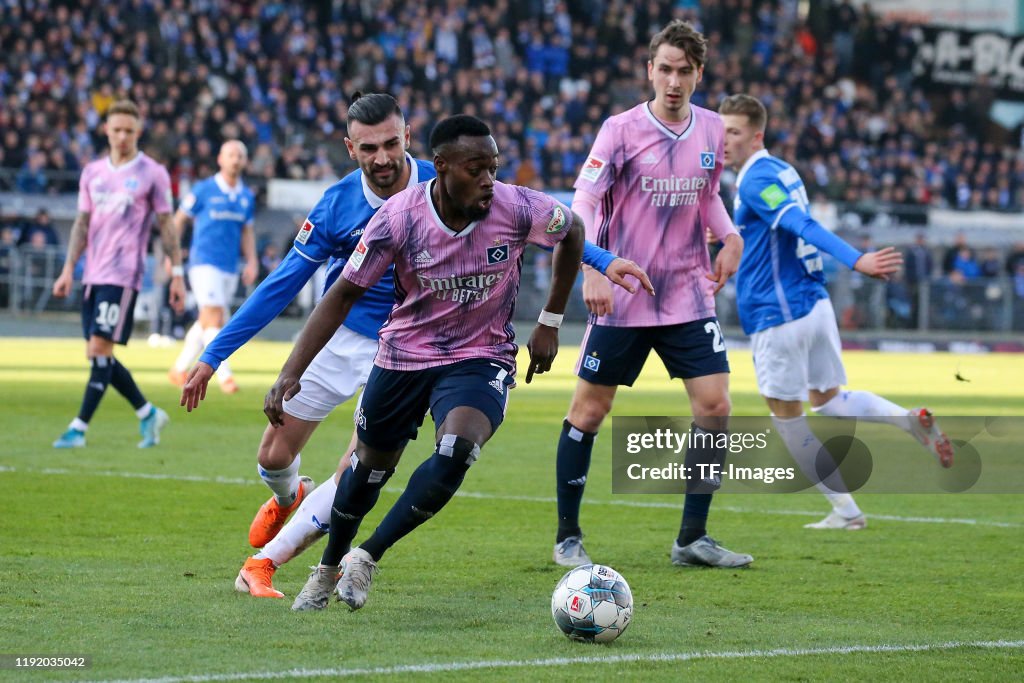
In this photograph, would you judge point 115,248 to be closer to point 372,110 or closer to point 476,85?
point 372,110

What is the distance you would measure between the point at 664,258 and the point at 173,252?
5.63 metres

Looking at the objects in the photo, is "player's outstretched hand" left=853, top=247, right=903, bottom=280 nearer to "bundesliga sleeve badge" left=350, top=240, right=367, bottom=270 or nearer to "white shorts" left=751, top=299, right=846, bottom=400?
"white shorts" left=751, top=299, right=846, bottom=400

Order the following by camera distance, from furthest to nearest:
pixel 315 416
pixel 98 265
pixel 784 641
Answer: pixel 98 265
pixel 315 416
pixel 784 641

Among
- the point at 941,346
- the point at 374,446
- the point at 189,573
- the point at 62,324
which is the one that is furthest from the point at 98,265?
the point at 941,346

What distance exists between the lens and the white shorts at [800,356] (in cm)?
838

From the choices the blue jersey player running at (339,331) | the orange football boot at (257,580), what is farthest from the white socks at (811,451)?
the orange football boot at (257,580)

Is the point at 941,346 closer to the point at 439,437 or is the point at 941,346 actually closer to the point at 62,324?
the point at 62,324

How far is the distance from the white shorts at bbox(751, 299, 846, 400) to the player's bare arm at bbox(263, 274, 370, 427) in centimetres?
350

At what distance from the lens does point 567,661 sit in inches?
196

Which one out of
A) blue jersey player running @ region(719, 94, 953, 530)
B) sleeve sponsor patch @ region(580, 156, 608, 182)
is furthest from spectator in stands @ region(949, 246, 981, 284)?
sleeve sponsor patch @ region(580, 156, 608, 182)

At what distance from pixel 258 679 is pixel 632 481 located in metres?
5.97

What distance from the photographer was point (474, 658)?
4.95m

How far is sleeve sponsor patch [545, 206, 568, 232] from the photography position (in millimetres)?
5750

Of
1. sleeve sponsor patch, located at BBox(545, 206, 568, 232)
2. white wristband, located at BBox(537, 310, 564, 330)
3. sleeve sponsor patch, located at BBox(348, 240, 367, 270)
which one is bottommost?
white wristband, located at BBox(537, 310, 564, 330)
